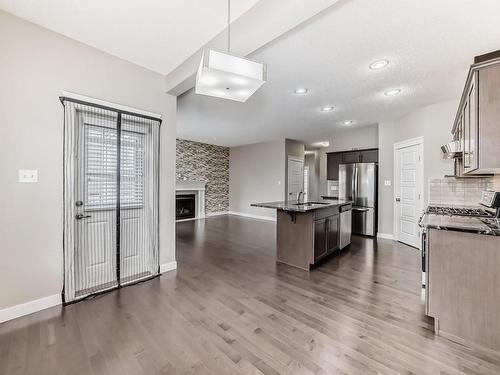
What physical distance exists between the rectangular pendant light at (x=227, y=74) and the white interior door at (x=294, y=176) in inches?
237

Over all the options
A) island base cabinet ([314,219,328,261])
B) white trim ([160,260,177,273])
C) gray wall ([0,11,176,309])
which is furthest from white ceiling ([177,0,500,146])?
white trim ([160,260,177,273])

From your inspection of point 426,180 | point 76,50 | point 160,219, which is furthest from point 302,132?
point 76,50

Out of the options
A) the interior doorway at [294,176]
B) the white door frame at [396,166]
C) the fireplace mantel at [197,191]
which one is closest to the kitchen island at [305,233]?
the white door frame at [396,166]

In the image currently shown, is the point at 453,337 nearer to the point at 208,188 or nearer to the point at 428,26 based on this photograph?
the point at 428,26

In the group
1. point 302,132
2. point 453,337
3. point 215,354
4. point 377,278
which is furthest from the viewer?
point 302,132

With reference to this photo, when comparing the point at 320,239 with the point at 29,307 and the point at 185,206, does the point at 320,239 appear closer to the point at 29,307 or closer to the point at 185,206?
the point at 29,307

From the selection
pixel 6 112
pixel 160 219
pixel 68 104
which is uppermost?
pixel 68 104

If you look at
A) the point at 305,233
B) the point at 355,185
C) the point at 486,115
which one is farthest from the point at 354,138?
the point at 486,115

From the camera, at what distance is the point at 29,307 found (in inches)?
86.0

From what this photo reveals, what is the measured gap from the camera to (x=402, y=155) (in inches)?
190

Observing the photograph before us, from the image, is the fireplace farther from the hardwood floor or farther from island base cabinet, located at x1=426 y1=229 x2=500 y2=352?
island base cabinet, located at x1=426 y1=229 x2=500 y2=352

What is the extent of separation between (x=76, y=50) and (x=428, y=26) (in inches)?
137

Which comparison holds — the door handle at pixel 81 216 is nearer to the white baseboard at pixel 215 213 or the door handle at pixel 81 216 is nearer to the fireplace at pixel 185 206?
the fireplace at pixel 185 206

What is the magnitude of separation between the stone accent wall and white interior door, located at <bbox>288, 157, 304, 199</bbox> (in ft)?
8.90
